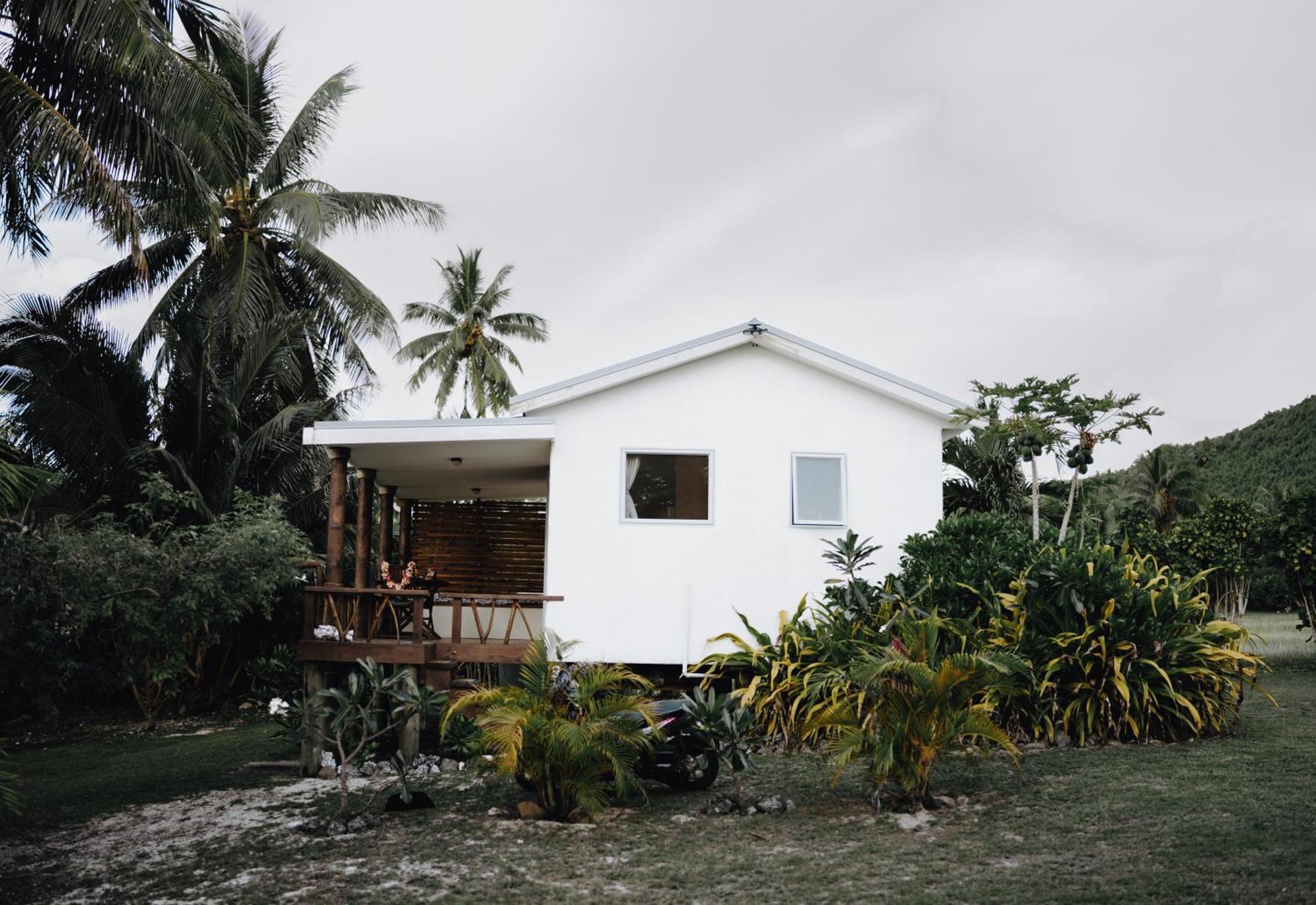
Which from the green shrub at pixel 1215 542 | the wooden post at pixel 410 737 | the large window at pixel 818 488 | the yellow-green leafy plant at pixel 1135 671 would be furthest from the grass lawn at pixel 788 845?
the green shrub at pixel 1215 542

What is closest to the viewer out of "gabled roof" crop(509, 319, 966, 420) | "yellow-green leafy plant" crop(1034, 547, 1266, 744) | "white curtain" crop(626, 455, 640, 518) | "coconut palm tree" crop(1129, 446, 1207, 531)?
"yellow-green leafy plant" crop(1034, 547, 1266, 744)

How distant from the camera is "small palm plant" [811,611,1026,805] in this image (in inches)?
289

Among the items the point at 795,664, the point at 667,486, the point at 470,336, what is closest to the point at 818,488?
the point at 667,486

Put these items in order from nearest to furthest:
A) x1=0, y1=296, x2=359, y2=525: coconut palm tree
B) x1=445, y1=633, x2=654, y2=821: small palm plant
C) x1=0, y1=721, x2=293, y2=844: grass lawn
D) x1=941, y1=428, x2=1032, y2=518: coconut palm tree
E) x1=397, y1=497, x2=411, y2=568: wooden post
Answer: x1=445, y1=633, x2=654, y2=821: small palm plant → x1=0, y1=721, x2=293, y2=844: grass lawn → x1=0, y1=296, x2=359, y2=525: coconut palm tree → x1=397, y1=497, x2=411, y2=568: wooden post → x1=941, y1=428, x2=1032, y2=518: coconut palm tree

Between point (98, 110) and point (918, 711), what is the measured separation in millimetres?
9259

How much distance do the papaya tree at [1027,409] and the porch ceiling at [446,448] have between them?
17.2 feet

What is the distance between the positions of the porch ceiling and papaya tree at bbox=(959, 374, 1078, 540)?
5248 mm

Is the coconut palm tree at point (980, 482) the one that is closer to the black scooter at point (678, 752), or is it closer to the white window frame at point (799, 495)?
the white window frame at point (799, 495)

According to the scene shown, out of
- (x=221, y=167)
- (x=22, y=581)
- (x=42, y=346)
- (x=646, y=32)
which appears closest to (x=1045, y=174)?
(x=646, y=32)

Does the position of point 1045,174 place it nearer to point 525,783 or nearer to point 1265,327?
point 1265,327

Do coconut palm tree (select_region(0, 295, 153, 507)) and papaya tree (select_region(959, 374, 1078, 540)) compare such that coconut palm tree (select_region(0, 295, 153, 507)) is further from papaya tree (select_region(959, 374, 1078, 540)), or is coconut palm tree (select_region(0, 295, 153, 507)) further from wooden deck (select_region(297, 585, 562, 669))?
papaya tree (select_region(959, 374, 1078, 540))

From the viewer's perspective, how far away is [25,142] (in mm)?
9141

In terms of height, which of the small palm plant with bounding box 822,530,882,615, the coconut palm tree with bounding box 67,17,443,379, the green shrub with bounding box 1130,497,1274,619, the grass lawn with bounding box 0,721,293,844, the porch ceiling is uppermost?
the coconut palm tree with bounding box 67,17,443,379

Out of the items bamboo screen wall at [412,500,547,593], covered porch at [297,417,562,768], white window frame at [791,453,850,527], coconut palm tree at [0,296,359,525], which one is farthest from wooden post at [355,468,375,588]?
white window frame at [791,453,850,527]
